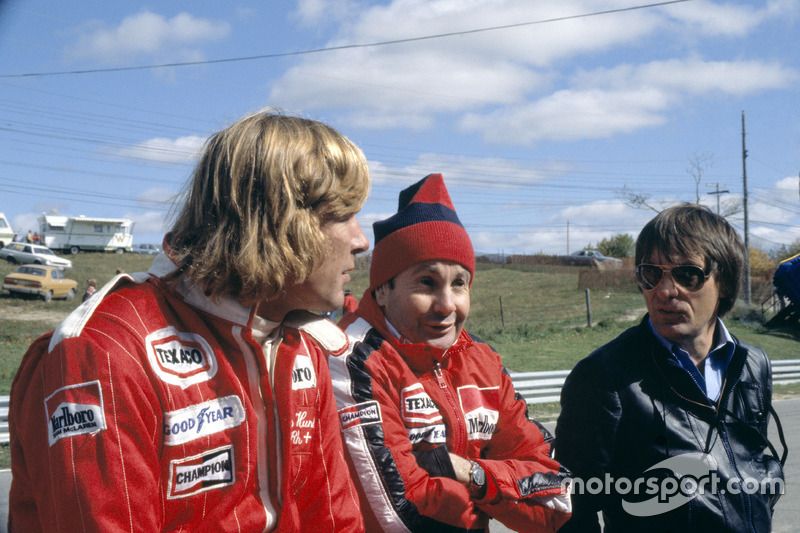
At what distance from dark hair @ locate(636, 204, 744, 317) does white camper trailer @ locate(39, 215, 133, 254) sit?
61.5 metres

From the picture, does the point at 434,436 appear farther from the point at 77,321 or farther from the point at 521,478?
the point at 77,321

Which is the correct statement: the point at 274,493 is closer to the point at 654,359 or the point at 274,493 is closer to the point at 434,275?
the point at 434,275

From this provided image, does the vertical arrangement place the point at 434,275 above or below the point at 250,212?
below

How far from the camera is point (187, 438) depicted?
1.71 meters

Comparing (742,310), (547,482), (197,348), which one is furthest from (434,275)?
(742,310)

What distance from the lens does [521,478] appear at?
8.97ft

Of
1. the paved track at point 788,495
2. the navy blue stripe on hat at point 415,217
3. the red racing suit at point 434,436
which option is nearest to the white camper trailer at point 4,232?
the paved track at point 788,495

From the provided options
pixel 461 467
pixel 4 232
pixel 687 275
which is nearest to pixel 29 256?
pixel 4 232

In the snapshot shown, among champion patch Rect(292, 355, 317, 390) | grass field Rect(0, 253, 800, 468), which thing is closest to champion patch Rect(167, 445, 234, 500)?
champion patch Rect(292, 355, 317, 390)

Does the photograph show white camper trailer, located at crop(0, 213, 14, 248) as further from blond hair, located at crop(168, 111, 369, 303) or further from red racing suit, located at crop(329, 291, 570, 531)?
blond hair, located at crop(168, 111, 369, 303)

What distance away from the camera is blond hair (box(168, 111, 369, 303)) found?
1831 millimetres

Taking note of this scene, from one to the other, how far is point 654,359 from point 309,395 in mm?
1347

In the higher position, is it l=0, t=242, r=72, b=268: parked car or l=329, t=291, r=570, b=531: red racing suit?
l=329, t=291, r=570, b=531: red racing suit

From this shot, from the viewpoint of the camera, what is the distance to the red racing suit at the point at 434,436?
255 centimetres
